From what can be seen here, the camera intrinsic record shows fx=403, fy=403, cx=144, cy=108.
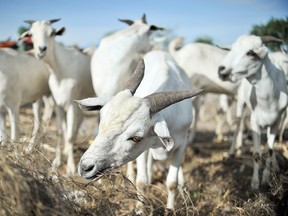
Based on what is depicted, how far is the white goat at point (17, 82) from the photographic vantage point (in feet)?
24.2

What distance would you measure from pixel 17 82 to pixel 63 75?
87 cm

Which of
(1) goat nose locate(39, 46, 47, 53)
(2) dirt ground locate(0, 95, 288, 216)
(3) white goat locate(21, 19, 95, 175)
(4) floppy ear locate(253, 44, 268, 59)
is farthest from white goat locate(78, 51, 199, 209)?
(3) white goat locate(21, 19, 95, 175)

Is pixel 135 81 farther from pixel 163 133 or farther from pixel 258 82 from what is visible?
pixel 258 82

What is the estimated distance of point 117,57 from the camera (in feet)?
24.5

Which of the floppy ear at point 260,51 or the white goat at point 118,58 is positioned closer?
the floppy ear at point 260,51

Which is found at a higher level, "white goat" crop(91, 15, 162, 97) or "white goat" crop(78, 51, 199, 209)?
"white goat" crop(78, 51, 199, 209)

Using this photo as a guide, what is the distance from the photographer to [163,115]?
4473mm

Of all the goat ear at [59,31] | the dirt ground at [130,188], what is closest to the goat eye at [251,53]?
the dirt ground at [130,188]

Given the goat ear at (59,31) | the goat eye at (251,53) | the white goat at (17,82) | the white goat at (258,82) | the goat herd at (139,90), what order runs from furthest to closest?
the goat ear at (59,31) → the white goat at (17,82) → the white goat at (258,82) → the goat eye at (251,53) → the goat herd at (139,90)

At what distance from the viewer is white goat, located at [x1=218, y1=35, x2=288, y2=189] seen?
631 centimetres

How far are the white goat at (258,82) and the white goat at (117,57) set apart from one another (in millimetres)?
1884

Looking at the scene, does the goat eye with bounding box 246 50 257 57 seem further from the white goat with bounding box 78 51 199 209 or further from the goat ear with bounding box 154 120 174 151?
the goat ear with bounding box 154 120 174 151

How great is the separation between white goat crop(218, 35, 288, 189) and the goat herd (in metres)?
0.02

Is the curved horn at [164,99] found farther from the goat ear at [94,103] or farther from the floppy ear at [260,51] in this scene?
the floppy ear at [260,51]
